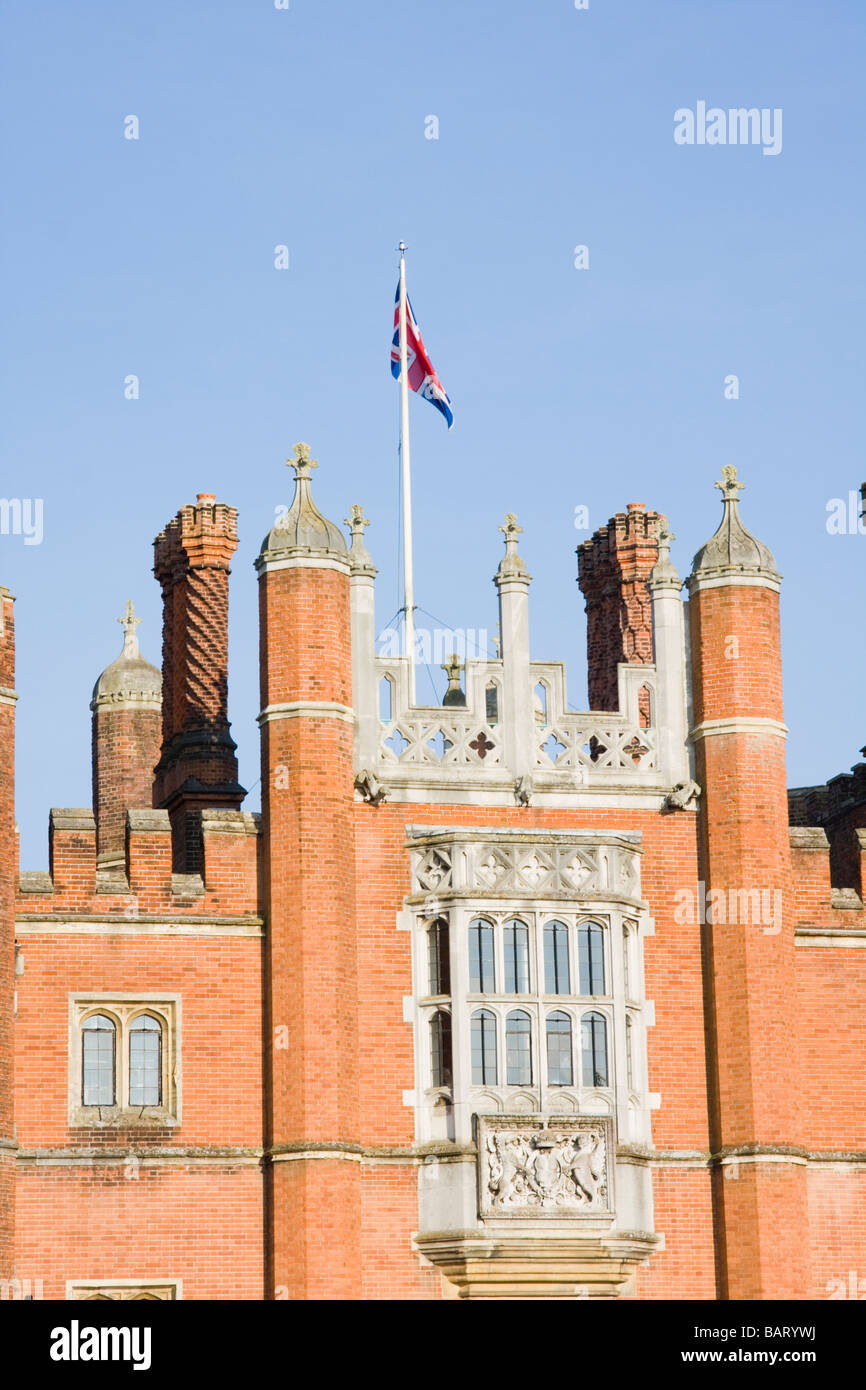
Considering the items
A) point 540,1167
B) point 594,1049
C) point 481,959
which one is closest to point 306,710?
point 481,959

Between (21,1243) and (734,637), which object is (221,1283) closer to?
(21,1243)

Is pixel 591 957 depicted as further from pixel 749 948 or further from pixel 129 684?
pixel 129 684

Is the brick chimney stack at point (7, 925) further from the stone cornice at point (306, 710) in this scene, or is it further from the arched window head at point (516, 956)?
the arched window head at point (516, 956)

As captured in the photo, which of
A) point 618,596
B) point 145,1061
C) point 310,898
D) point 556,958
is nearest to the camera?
point 145,1061

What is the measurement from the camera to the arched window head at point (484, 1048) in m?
30.9

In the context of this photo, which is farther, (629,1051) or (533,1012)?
(629,1051)

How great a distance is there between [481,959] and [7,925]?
5533 millimetres

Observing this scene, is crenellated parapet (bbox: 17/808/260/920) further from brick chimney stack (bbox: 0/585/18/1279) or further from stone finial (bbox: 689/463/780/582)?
stone finial (bbox: 689/463/780/582)

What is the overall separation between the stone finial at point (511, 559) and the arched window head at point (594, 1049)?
5548 mm

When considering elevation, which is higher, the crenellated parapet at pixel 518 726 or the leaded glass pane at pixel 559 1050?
the crenellated parapet at pixel 518 726

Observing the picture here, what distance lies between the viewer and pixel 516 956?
1230 inches

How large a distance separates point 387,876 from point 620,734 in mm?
3478

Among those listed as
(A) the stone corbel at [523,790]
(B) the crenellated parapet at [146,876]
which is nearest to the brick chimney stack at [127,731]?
(B) the crenellated parapet at [146,876]

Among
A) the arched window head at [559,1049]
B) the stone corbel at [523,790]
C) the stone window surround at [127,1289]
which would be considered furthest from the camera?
the stone corbel at [523,790]
